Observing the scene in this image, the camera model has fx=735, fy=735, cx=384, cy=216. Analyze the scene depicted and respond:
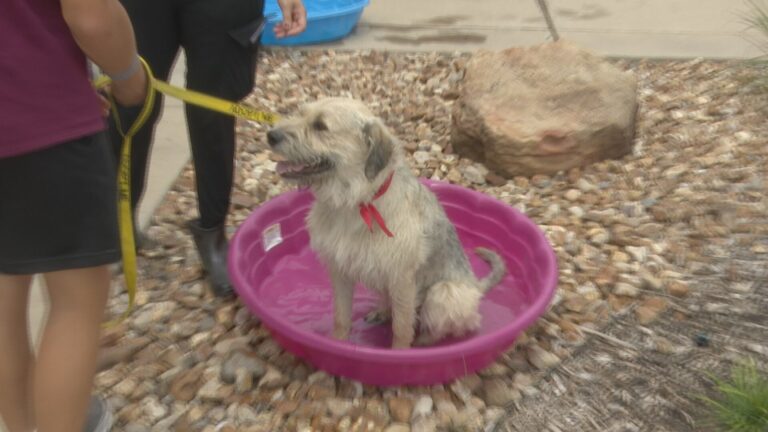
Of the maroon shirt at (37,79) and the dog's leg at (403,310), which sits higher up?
the maroon shirt at (37,79)

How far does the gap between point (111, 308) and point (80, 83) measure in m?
1.96

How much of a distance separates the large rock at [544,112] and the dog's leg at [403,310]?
2.09 m

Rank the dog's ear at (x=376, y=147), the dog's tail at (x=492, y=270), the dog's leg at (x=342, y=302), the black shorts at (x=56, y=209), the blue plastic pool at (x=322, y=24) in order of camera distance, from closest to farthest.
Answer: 1. the black shorts at (x=56, y=209)
2. the dog's ear at (x=376, y=147)
3. the dog's leg at (x=342, y=302)
4. the dog's tail at (x=492, y=270)
5. the blue plastic pool at (x=322, y=24)

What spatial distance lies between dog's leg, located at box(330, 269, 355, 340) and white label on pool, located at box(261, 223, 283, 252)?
33.7 inches

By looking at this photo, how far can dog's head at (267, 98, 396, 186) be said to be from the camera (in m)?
2.98

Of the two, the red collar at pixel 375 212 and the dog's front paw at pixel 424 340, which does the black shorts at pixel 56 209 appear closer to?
the red collar at pixel 375 212

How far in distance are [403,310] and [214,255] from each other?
122 cm

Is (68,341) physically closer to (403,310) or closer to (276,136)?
(276,136)

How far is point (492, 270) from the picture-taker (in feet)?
13.1

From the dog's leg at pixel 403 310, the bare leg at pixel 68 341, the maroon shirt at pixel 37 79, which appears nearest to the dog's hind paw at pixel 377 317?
the dog's leg at pixel 403 310

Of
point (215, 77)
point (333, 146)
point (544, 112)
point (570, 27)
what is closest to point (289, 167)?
point (333, 146)

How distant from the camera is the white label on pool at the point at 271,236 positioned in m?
4.26

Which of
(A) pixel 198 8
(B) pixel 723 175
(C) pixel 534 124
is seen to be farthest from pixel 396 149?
(B) pixel 723 175

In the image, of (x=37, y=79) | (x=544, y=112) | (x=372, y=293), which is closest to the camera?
(x=37, y=79)
